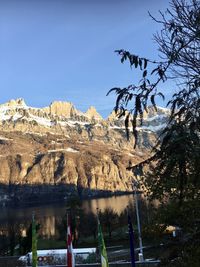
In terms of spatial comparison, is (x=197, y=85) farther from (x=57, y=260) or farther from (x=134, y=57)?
(x=57, y=260)

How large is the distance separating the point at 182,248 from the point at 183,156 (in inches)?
180

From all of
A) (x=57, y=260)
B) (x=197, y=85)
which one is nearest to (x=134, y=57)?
(x=197, y=85)

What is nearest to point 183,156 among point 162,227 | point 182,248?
point 182,248

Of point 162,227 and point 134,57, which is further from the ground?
point 134,57

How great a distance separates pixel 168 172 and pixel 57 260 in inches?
2185

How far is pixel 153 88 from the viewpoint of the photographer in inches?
246

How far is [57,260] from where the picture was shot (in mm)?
58688

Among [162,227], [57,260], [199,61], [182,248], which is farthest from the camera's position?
[57,260]

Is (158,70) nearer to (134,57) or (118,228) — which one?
(134,57)

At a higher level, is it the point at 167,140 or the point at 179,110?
the point at 179,110

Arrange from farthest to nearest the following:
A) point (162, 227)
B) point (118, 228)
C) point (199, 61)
→ point (118, 228), point (162, 227), point (199, 61)

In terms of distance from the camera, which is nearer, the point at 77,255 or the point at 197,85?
the point at 197,85

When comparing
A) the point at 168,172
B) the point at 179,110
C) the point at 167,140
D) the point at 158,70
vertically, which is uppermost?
the point at 158,70

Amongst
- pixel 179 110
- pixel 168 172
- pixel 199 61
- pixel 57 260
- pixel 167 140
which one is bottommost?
pixel 57 260
